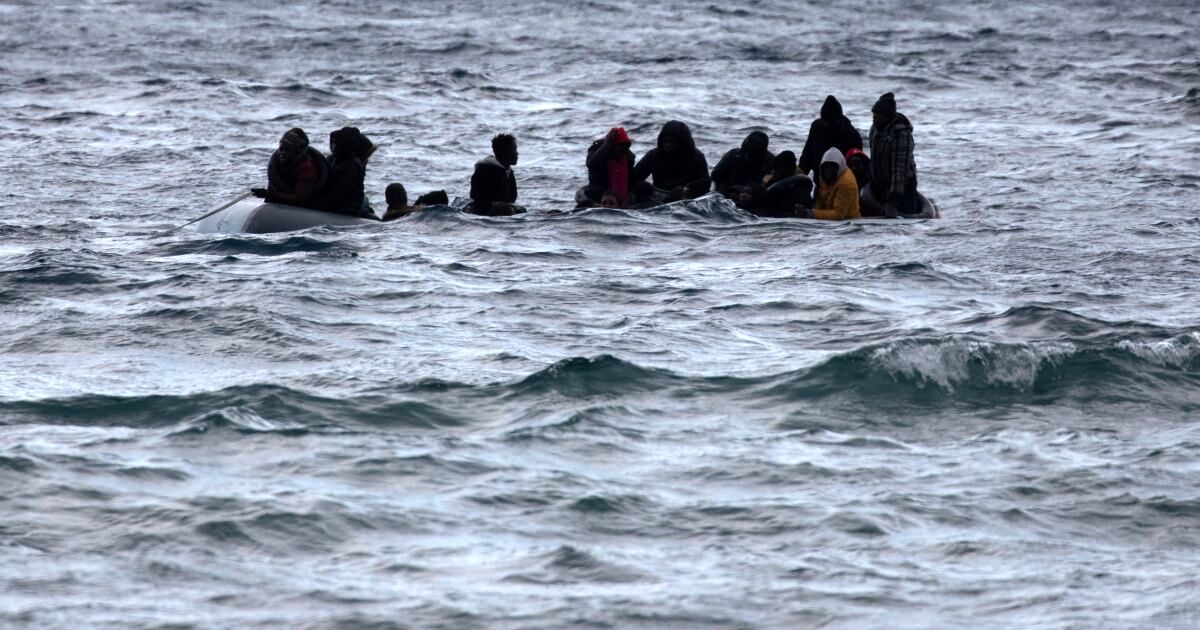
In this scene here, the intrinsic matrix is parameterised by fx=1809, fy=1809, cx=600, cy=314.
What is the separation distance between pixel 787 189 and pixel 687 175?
1.42 meters

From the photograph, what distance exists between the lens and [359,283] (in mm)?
15320

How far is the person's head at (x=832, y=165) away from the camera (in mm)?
17938

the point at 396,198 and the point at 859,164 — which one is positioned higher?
the point at 859,164

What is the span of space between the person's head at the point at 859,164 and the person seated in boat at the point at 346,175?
15.8 ft

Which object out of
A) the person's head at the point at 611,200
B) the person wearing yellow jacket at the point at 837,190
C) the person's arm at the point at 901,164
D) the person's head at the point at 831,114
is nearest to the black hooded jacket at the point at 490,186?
the person's head at the point at 611,200

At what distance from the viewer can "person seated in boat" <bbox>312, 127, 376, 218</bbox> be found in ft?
58.9

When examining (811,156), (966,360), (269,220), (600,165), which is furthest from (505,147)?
(966,360)

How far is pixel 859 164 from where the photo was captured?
18438 millimetres

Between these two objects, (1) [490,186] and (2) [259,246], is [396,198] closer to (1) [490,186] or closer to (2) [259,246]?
(1) [490,186]

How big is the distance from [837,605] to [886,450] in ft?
7.73

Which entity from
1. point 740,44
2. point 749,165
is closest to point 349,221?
point 749,165

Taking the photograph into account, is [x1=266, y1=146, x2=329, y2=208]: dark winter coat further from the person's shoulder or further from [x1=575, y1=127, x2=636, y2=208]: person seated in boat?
[x1=575, y1=127, x2=636, y2=208]: person seated in boat

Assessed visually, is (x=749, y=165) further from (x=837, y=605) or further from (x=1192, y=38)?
(x=1192, y=38)

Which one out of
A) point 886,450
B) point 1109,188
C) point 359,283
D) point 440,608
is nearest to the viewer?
point 440,608
